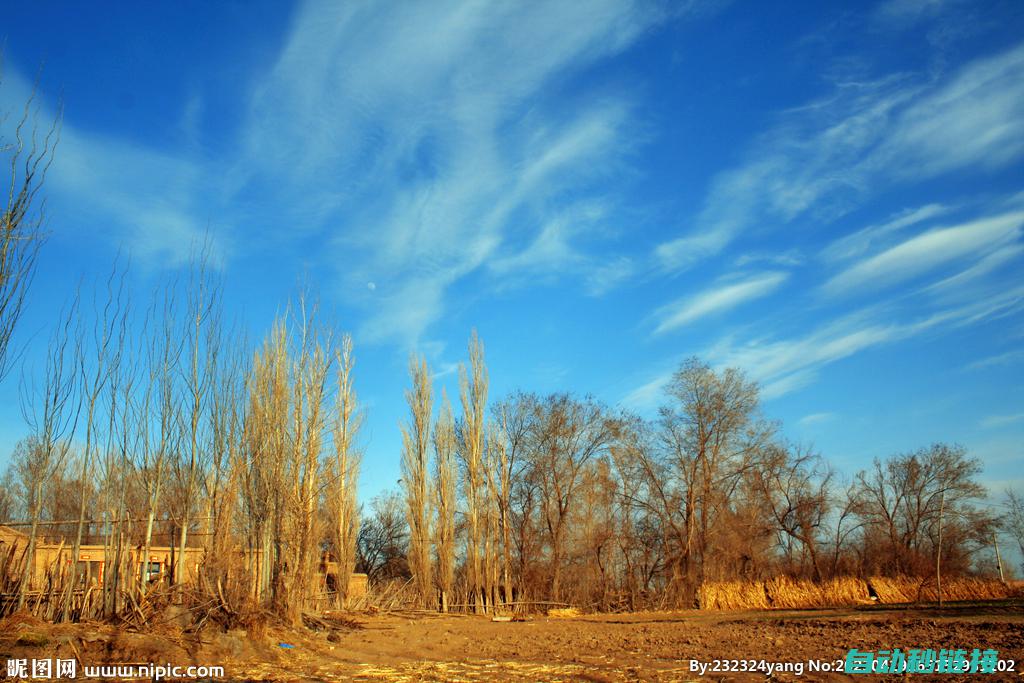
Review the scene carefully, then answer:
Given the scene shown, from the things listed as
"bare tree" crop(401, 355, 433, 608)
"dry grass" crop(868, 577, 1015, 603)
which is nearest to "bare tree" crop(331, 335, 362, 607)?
"bare tree" crop(401, 355, 433, 608)

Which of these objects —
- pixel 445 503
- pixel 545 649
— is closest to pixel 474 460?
pixel 445 503

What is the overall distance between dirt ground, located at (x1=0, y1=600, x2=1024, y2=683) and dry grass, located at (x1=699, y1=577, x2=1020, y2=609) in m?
5.50

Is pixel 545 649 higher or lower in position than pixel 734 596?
higher

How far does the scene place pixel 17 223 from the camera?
7.37 meters

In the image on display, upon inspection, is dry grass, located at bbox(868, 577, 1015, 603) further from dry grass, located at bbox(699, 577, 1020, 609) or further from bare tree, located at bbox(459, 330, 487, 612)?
bare tree, located at bbox(459, 330, 487, 612)

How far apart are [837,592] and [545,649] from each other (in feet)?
46.6

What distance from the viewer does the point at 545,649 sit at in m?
11.3

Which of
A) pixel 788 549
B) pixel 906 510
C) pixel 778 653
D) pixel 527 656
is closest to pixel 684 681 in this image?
pixel 778 653

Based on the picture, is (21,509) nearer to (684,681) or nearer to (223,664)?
(223,664)

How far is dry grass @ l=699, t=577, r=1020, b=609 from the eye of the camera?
18.8 meters

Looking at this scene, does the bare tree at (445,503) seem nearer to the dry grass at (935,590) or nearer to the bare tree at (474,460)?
the bare tree at (474,460)

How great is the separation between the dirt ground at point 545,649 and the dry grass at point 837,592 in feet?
18.1

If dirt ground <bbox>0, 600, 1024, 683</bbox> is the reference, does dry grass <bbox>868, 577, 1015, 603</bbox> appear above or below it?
below

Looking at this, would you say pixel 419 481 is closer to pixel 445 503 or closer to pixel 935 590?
pixel 445 503
